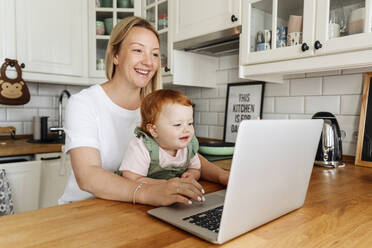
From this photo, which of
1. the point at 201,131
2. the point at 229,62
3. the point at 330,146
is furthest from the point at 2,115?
the point at 330,146

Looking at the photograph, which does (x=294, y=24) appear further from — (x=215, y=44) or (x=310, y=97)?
(x=215, y=44)

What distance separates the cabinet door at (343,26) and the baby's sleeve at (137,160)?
2.86 ft

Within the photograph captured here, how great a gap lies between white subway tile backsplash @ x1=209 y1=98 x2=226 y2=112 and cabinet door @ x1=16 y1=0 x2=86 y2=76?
1.16m

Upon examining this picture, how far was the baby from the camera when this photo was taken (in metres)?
0.94

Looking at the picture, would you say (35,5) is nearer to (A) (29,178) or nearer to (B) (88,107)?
(A) (29,178)

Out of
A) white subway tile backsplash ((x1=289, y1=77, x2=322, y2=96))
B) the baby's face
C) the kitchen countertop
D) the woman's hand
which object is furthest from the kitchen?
the woman's hand

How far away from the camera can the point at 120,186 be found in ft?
2.71

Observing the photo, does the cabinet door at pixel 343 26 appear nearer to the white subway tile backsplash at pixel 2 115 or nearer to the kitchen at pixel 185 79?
the kitchen at pixel 185 79

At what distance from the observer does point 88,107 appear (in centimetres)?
112

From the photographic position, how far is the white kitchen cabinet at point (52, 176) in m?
2.07

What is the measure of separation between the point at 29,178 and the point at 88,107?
118 cm

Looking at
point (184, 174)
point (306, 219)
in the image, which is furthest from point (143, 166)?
point (306, 219)

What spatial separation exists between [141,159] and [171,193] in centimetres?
24

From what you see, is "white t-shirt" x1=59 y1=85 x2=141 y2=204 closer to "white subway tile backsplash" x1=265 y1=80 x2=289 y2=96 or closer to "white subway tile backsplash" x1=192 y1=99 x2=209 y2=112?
"white subway tile backsplash" x1=265 y1=80 x2=289 y2=96
